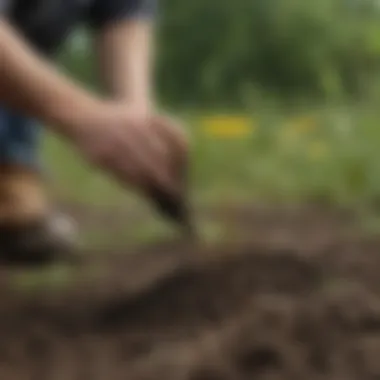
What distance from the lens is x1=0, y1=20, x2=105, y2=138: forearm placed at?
1.10m

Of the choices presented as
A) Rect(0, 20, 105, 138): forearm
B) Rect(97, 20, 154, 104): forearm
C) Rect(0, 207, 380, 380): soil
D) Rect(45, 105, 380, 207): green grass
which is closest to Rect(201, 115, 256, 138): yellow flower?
Rect(45, 105, 380, 207): green grass

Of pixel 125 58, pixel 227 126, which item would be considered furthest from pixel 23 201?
pixel 227 126

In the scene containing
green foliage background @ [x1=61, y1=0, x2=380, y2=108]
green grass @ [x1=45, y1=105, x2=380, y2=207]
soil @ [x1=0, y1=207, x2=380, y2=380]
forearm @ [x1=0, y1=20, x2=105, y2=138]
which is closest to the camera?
soil @ [x1=0, y1=207, x2=380, y2=380]

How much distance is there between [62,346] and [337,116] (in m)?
1.74

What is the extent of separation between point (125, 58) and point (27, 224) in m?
0.30

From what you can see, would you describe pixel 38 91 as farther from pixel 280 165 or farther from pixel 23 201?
pixel 280 165

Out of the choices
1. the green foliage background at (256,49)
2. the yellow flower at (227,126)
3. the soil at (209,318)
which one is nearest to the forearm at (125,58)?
the soil at (209,318)

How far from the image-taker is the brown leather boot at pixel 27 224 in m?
1.64

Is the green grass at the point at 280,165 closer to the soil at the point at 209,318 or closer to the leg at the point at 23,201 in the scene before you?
the leg at the point at 23,201

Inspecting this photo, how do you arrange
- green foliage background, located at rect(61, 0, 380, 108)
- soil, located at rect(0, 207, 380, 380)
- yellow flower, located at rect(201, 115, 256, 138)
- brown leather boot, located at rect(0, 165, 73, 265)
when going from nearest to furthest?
soil, located at rect(0, 207, 380, 380)
brown leather boot, located at rect(0, 165, 73, 265)
yellow flower, located at rect(201, 115, 256, 138)
green foliage background, located at rect(61, 0, 380, 108)

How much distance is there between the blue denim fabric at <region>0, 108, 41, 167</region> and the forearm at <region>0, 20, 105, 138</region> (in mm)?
646

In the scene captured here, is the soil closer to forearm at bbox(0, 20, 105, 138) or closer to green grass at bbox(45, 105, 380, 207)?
forearm at bbox(0, 20, 105, 138)

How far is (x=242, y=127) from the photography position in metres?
3.01

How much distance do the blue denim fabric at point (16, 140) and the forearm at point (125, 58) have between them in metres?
0.15
